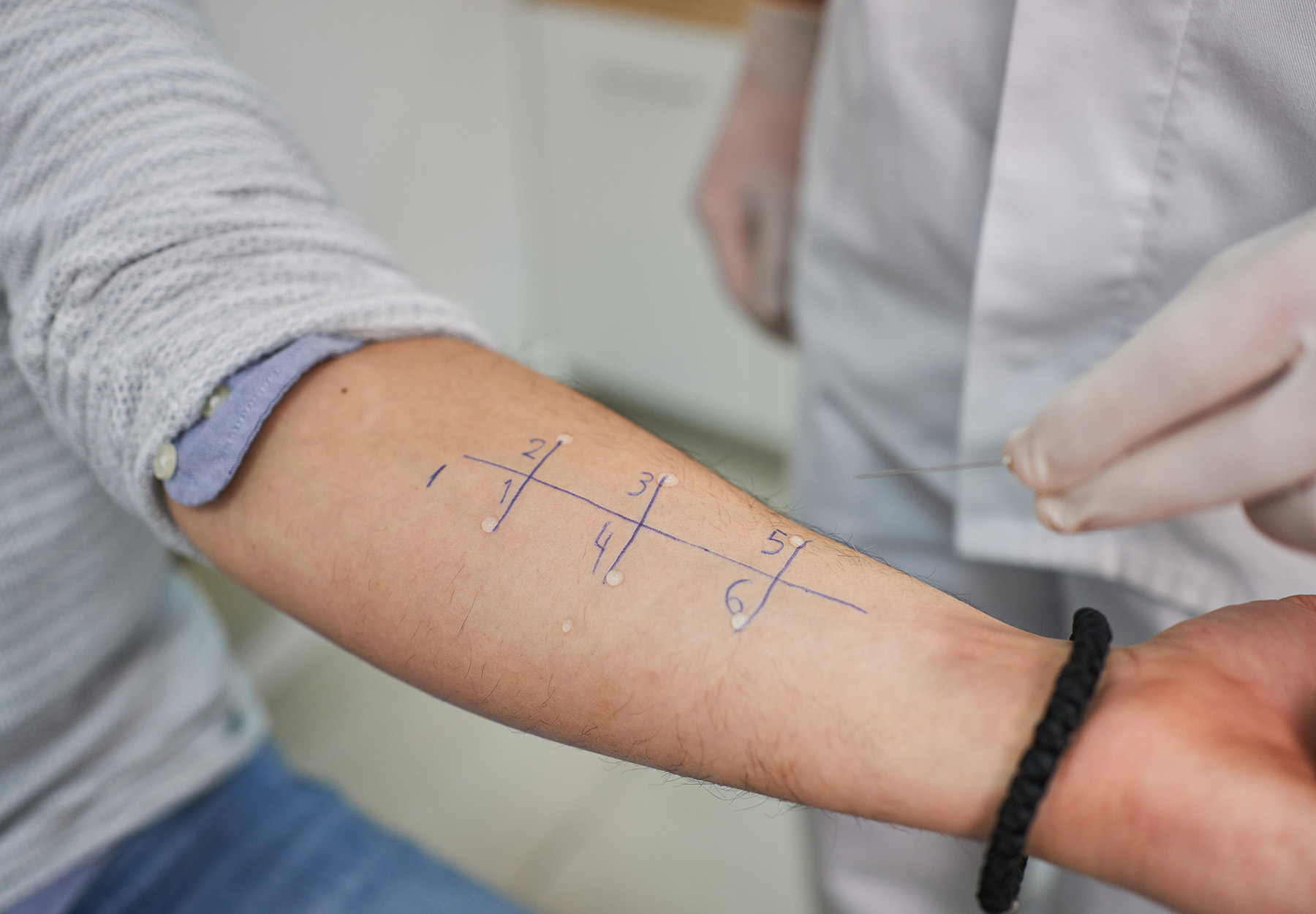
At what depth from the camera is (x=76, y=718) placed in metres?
0.78

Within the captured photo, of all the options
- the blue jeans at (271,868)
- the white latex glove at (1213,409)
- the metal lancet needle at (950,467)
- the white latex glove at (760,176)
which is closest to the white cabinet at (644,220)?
the white latex glove at (760,176)

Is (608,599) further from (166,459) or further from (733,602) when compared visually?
(166,459)

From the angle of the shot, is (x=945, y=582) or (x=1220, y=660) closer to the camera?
(x=1220, y=660)

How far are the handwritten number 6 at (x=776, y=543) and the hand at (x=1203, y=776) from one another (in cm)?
21

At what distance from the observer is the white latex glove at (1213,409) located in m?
0.56

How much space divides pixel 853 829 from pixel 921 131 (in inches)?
31.2

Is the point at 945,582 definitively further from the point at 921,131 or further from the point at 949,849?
the point at 921,131

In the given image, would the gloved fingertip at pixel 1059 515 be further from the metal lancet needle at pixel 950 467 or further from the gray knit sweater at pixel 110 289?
the gray knit sweater at pixel 110 289

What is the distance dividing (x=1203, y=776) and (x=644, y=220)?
185 centimetres

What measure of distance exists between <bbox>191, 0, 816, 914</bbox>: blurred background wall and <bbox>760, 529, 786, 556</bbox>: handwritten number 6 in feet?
2.40

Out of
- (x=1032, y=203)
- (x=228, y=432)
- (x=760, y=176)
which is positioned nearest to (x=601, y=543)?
(x=228, y=432)

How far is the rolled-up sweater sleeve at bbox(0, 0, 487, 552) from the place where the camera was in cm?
59

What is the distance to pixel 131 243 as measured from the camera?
59cm

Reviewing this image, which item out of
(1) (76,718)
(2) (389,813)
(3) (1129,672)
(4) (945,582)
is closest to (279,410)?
(1) (76,718)
